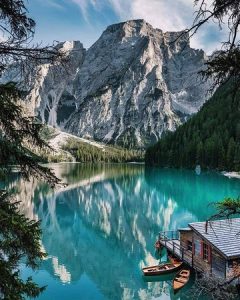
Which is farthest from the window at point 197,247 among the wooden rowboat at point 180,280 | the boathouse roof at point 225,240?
the wooden rowboat at point 180,280

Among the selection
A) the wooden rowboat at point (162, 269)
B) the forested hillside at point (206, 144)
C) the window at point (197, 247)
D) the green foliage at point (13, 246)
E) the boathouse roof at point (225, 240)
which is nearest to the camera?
the green foliage at point (13, 246)

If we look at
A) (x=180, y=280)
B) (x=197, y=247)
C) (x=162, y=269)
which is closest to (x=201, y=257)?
(x=197, y=247)

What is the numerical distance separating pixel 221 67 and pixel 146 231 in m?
54.0

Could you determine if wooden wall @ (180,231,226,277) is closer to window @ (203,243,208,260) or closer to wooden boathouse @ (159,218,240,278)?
wooden boathouse @ (159,218,240,278)

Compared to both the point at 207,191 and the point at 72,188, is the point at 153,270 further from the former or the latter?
the point at 72,188

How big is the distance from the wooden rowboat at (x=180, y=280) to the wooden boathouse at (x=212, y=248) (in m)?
1.04

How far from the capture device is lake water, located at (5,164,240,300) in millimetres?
36469

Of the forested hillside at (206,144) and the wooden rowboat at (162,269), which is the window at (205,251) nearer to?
the wooden rowboat at (162,269)

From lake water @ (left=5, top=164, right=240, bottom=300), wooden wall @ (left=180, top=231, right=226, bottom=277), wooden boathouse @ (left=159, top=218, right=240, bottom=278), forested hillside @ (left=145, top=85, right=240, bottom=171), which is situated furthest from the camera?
forested hillside @ (left=145, top=85, right=240, bottom=171)

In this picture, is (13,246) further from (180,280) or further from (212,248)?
(180,280)

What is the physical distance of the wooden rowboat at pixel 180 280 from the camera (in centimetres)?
3222

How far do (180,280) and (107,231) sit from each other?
92.6 ft

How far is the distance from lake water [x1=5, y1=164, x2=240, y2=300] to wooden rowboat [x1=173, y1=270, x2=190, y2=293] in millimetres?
729

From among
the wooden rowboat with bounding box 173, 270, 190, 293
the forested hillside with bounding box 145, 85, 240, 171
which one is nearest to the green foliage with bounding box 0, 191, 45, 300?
the wooden rowboat with bounding box 173, 270, 190, 293
